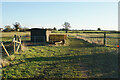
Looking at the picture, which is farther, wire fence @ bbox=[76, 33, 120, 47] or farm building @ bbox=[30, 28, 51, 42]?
farm building @ bbox=[30, 28, 51, 42]

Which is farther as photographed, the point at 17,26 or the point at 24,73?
the point at 17,26

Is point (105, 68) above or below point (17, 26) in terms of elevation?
below

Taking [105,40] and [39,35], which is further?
[39,35]

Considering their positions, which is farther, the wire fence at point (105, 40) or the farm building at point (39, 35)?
the farm building at point (39, 35)

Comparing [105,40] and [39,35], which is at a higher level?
[39,35]

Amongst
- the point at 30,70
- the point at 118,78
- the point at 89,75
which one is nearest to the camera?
the point at 118,78

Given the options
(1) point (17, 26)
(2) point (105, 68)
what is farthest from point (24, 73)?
(1) point (17, 26)

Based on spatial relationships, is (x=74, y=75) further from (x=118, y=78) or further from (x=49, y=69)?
(x=118, y=78)

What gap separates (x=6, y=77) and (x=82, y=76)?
3787 mm

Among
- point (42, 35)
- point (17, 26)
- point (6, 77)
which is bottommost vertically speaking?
point (6, 77)

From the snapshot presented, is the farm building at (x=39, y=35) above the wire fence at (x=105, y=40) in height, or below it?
above

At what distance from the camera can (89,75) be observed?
4969 millimetres

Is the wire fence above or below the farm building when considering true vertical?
below

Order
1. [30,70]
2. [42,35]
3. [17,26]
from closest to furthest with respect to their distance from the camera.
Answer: [30,70]
[42,35]
[17,26]
